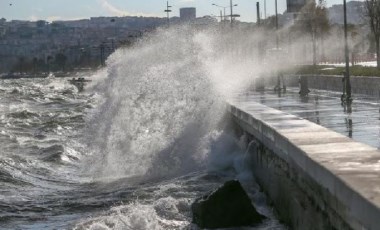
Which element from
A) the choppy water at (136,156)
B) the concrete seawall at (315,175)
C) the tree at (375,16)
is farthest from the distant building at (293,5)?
the concrete seawall at (315,175)

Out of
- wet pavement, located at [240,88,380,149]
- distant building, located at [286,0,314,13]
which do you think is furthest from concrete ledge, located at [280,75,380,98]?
distant building, located at [286,0,314,13]

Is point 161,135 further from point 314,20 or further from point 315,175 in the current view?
point 314,20

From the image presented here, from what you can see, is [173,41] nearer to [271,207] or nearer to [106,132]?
[106,132]

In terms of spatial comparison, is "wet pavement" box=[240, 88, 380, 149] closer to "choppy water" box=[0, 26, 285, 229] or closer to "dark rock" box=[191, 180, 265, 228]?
"choppy water" box=[0, 26, 285, 229]

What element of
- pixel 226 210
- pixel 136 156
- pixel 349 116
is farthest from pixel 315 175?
pixel 136 156

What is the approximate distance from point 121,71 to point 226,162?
1289 centimetres

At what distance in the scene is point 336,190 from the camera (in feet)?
22.4

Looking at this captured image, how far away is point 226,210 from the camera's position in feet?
33.3

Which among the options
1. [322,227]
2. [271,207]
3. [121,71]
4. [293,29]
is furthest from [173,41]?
[293,29]

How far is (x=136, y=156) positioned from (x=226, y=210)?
9.67m

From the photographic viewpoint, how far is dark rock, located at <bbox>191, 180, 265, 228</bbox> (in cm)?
1008

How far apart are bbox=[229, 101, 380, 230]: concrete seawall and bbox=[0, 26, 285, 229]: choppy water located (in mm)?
572

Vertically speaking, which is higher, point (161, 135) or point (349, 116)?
point (349, 116)

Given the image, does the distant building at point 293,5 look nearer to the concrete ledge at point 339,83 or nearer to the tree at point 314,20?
the tree at point 314,20
